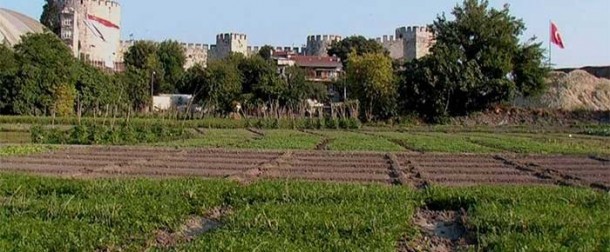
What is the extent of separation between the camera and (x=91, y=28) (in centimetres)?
7206

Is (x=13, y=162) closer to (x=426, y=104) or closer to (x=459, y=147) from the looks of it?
(x=459, y=147)

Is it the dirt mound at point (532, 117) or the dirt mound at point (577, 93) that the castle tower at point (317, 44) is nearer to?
the dirt mound at point (577, 93)

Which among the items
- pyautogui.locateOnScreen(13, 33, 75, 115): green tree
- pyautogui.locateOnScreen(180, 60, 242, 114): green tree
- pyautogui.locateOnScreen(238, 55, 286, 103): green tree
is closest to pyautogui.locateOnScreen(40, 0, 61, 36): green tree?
pyautogui.locateOnScreen(180, 60, 242, 114): green tree

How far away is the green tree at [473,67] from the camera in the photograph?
131 ft

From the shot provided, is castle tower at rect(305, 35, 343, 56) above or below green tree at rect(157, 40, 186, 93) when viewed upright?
above

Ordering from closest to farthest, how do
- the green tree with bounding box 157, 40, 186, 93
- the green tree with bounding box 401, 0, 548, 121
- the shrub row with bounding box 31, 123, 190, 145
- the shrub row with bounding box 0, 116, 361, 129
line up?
the shrub row with bounding box 31, 123, 190, 145 → the shrub row with bounding box 0, 116, 361, 129 → the green tree with bounding box 401, 0, 548, 121 → the green tree with bounding box 157, 40, 186, 93

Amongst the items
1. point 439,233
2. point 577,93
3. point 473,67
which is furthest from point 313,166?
point 577,93

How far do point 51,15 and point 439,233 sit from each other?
73.8 meters

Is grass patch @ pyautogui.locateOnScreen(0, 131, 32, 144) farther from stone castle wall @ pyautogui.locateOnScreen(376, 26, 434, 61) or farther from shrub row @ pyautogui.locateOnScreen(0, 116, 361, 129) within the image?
stone castle wall @ pyautogui.locateOnScreen(376, 26, 434, 61)

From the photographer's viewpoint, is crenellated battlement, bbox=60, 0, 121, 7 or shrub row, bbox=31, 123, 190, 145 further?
crenellated battlement, bbox=60, 0, 121, 7

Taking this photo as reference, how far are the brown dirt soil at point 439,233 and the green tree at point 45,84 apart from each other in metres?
35.0

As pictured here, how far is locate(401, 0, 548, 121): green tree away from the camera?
1577 inches

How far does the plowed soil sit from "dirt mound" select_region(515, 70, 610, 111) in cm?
3724

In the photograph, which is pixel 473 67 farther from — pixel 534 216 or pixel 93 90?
pixel 534 216
